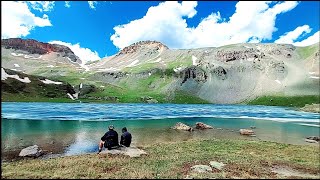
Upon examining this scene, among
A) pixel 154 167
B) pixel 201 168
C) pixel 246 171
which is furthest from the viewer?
pixel 154 167

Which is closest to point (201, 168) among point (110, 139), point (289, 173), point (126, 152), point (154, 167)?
point (154, 167)

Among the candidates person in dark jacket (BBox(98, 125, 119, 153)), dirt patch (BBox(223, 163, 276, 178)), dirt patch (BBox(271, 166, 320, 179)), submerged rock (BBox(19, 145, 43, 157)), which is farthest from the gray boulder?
dirt patch (BBox(271, 166, 320, 179))

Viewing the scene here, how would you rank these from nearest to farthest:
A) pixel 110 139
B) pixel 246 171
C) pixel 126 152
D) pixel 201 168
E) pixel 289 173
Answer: pixel 246 171 < pixel 201 168 < pixel 289 173 < pixel 126 152 < pixel 110 139

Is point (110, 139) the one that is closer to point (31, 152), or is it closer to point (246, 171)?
point (31, 152)

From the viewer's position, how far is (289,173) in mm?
25797

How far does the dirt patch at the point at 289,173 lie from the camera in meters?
24.4

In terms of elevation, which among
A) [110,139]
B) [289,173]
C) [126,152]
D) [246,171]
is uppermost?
[110,139]

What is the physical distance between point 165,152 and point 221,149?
7.74 metres

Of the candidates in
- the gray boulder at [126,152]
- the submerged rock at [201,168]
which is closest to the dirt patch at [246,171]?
the submerged rock at [201,168]

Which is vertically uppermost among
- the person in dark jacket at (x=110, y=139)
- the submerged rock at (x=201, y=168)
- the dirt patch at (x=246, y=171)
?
the person in dark jacket at (x=110, y=139)

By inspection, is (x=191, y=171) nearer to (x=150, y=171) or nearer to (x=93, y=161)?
(x=150, y=171)

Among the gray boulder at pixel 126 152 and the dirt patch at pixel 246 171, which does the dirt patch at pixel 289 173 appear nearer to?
the dirt patch at pixel 246 171

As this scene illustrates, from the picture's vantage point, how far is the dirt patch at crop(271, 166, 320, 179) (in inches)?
961

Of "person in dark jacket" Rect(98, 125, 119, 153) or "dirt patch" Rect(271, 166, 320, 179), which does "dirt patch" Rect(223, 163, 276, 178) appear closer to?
"dirt patch" Rect(271, 166, 320, 179)
